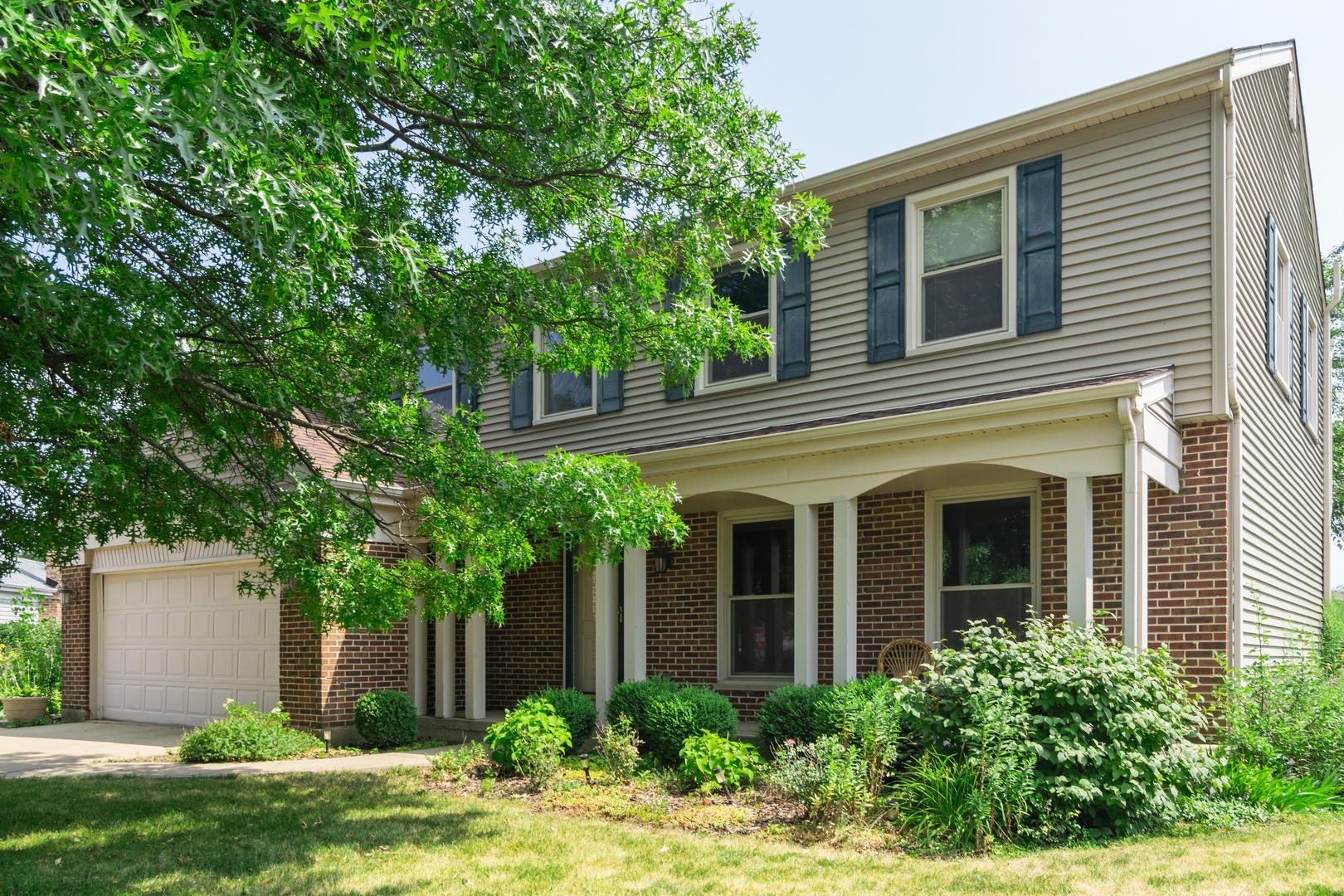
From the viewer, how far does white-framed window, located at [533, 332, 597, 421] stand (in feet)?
44.6

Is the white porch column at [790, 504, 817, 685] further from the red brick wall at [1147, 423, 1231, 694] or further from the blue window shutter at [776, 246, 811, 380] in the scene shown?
the red brick wall at [1147, 423, 1231, 694]

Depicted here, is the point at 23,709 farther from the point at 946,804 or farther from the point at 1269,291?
the point at 1269,291

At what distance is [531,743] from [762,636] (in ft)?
11.3

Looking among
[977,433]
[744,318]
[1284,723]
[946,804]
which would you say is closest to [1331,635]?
[1284,723]

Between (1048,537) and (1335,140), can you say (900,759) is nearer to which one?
(1048,537)

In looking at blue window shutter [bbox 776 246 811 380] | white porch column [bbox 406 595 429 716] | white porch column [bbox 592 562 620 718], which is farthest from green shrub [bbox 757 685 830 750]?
white porch column [bbox 406 595 429 716]

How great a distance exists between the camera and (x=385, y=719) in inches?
476

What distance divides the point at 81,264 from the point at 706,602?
25.4 ft

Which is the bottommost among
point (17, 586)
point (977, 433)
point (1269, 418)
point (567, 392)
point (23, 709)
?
point (23, 709)

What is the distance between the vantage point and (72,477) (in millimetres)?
7871

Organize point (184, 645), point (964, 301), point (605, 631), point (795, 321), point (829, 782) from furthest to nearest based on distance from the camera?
point (184, 645) → point (795, 321) → point (605, 631) → point (964, 301) → point (829, 782)

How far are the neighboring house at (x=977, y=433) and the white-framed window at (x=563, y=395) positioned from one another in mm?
46

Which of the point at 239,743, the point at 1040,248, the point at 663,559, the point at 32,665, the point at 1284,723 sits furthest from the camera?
the point at 32,665

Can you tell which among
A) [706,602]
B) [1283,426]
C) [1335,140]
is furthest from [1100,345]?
[1335,140]
